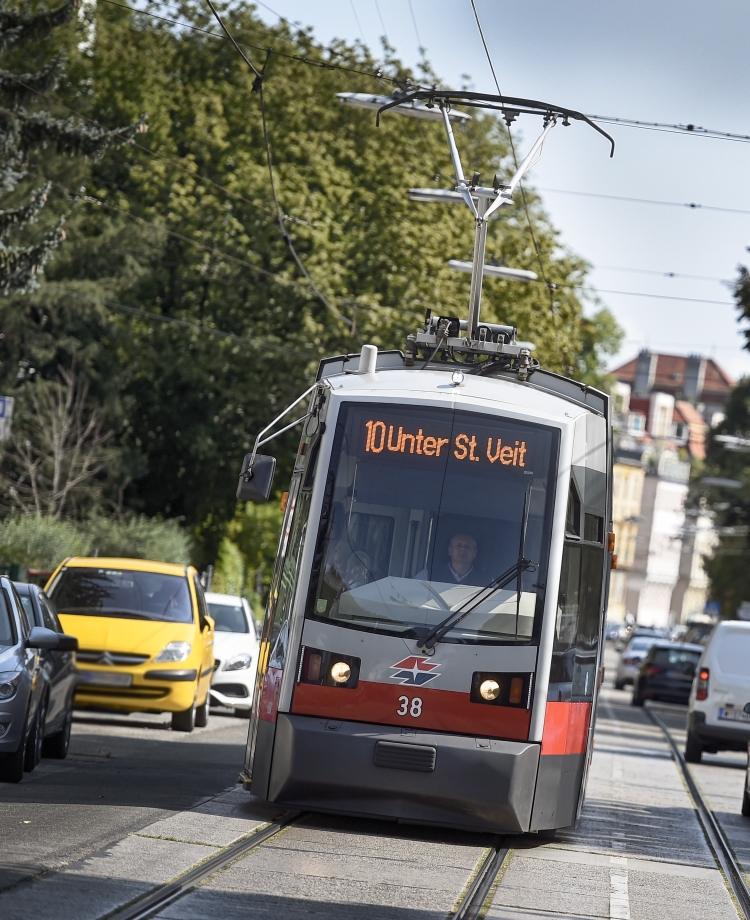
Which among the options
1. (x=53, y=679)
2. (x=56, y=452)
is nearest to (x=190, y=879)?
(x=53, y=679)

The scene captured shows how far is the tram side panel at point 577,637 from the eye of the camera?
11.4 meters

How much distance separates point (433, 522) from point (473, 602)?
584mm

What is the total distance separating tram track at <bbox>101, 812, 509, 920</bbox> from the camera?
7898 mm

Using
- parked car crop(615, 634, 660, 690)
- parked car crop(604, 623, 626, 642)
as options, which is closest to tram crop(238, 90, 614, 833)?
parked car crop(615, 634, 660, 690)

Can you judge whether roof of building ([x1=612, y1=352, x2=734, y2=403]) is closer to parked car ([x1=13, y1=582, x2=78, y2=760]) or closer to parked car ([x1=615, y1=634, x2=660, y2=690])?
parked car ([x1=615, y1=634, x2=660, y2=690])

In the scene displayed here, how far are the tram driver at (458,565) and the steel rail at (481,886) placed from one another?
1.71 meters

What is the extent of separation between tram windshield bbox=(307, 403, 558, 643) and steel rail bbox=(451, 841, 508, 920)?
→ 134 cm

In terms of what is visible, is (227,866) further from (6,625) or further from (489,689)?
(6,625)

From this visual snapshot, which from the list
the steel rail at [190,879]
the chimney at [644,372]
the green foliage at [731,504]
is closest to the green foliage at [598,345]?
the green foliage at [731,504]

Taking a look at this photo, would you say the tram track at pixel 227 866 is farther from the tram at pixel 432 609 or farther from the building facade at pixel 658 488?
the building facade at pixel 658 488

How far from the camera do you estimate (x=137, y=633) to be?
19016mm

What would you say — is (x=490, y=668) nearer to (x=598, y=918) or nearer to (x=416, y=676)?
(x=416, y=676)

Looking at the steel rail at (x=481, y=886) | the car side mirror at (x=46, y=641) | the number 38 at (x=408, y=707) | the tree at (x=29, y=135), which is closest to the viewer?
the steel rail at (x=481, y=886)

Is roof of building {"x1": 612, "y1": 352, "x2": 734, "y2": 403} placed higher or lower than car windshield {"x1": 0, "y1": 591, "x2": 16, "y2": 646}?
higher
